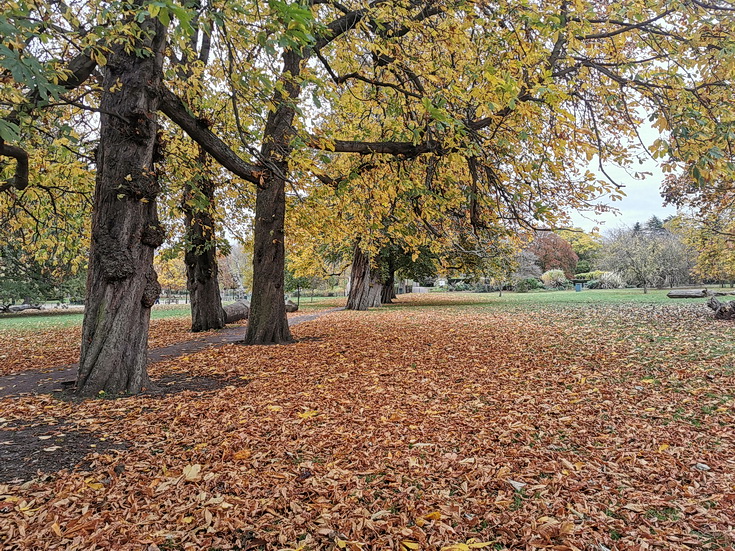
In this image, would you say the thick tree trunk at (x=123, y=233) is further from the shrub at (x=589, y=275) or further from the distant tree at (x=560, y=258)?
the shrub at (x=589, y=275)

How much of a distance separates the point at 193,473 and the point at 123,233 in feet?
9.83

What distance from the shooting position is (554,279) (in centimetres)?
4259

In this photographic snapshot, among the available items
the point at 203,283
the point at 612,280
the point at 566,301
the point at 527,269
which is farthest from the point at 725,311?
the point at 527,269

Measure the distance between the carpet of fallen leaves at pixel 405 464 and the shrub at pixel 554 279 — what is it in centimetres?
3958

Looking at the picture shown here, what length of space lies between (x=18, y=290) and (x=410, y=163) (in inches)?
930

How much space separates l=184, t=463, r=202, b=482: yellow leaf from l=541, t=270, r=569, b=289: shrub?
44.6 meters

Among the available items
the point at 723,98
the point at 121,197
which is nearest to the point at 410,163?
the point at 723,98

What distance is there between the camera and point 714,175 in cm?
412

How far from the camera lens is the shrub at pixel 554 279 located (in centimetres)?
4241

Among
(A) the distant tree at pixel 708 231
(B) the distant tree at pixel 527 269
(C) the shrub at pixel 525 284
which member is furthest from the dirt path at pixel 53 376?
Answer: (C) the shrub at pixel 525 284

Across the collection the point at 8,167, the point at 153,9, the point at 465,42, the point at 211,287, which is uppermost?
the point at 465,42

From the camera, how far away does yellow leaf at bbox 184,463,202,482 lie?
2651 millimetres

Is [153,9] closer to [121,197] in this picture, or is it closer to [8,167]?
[121,197]

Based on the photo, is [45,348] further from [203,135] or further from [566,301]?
[566,301]
